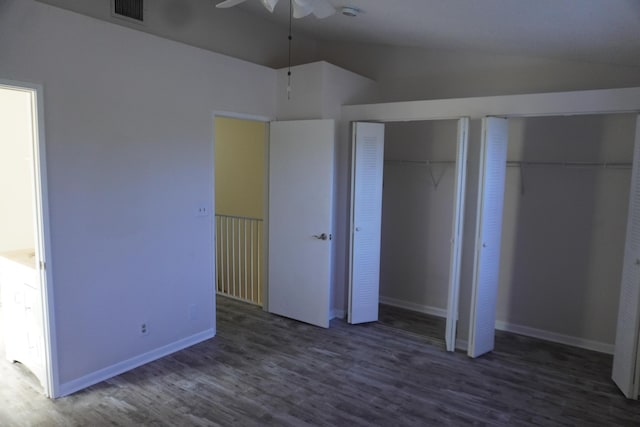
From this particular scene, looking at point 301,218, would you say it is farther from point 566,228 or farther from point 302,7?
point 566,228

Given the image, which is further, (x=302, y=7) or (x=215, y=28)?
(x=215, y=28)

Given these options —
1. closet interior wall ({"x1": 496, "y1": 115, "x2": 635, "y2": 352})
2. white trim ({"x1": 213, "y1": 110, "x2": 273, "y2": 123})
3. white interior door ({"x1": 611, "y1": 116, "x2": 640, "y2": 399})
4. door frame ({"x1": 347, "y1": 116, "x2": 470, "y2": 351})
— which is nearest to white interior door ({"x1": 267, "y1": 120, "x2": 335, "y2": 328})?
white trim ({"x1": 213, "y1": 110, "x2": 273, "y2": 123})

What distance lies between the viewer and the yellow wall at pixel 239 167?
575 cm

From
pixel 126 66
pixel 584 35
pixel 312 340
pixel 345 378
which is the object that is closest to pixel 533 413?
pixel 345 378

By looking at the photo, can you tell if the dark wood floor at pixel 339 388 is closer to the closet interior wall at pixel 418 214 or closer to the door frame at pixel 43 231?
the door frame at pixel 43 231

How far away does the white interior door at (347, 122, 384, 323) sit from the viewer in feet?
14.0

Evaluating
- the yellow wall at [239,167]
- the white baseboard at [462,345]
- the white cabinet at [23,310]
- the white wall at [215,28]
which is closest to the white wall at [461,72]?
the white wall at [215,28]

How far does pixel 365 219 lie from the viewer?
438cm

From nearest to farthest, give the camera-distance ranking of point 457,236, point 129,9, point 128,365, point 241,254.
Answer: point 128,365
point 129,9
point 457,236
point 241,254

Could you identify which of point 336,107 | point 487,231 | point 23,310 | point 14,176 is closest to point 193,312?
point 23,310

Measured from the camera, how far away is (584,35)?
291cm

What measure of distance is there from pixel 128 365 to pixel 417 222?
330cm

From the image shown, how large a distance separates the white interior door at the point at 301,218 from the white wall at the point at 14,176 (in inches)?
88.1

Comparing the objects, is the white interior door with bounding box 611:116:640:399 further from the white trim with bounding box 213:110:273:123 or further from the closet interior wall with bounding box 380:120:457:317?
the white trim with bounding box 213:110:273:123
